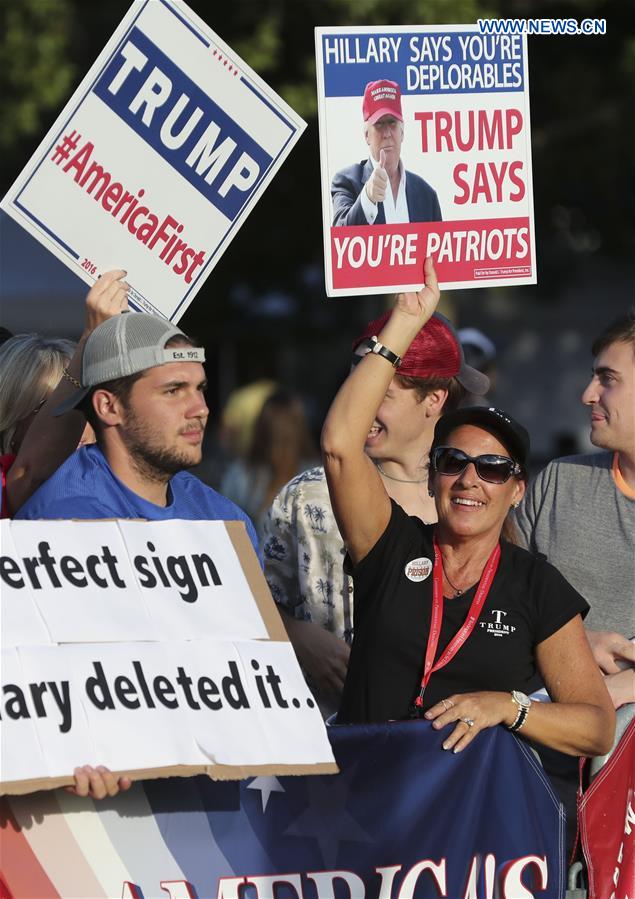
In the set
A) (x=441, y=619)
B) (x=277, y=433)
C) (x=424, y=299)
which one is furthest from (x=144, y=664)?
(x=277, y=433)

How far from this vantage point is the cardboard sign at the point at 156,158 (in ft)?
13.2

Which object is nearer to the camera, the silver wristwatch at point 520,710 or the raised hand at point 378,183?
the silver wristwatch at point 520,710

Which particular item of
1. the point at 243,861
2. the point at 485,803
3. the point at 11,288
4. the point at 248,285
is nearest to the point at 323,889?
the point at 243,861

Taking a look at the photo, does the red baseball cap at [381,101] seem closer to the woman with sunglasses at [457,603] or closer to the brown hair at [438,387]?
the woman with sunglasses at [457,603]

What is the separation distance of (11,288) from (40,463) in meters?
6.17

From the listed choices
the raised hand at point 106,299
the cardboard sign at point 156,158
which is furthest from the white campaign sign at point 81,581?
the cardboard sign at point 156,158

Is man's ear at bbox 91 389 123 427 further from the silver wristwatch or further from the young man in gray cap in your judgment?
the silver wristwatch

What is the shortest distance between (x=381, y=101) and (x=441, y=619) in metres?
1.47

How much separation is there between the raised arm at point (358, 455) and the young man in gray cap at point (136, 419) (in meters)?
0.29

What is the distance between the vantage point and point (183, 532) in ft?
11.6

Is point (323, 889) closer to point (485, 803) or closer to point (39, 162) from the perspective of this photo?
point (485, 803)

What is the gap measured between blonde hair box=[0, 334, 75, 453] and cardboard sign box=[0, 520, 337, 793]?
37.2 inches

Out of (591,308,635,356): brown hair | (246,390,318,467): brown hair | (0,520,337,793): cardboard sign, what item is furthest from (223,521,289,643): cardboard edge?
(246,390,318,467): brown hair

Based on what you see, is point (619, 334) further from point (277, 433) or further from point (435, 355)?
point (277, 433)
